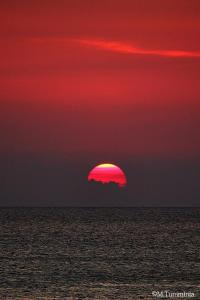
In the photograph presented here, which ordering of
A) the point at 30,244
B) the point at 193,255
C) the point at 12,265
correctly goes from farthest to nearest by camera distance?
the point at 30,244 < the point at 193,255 < the point at 12,265

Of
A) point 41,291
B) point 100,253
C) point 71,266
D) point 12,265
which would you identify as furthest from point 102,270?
point 100,253

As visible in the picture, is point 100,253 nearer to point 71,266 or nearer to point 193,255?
point 193,255

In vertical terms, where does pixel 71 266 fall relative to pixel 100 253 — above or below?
below

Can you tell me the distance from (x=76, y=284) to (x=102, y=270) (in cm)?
973

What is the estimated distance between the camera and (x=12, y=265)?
73.8 meters

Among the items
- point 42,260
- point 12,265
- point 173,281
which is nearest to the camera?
point 173,281

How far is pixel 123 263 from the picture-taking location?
7719cm

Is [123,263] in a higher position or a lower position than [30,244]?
lower

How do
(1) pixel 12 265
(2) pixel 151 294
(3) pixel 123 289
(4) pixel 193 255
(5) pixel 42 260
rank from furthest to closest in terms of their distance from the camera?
(4) pixel 193 255 < (5) pixel 42 260 < (1) pixel 12 265 < (3) pixel 123 289 < (2) pixel 151 294

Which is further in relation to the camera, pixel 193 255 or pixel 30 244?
pixel 30 244

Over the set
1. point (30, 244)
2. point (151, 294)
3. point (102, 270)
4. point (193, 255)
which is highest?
point (30, 244)

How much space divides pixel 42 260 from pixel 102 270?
1308 centimetres

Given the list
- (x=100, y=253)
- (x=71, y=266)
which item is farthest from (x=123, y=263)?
(x=100, y=253)

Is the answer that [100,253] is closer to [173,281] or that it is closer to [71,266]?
[71,266]
